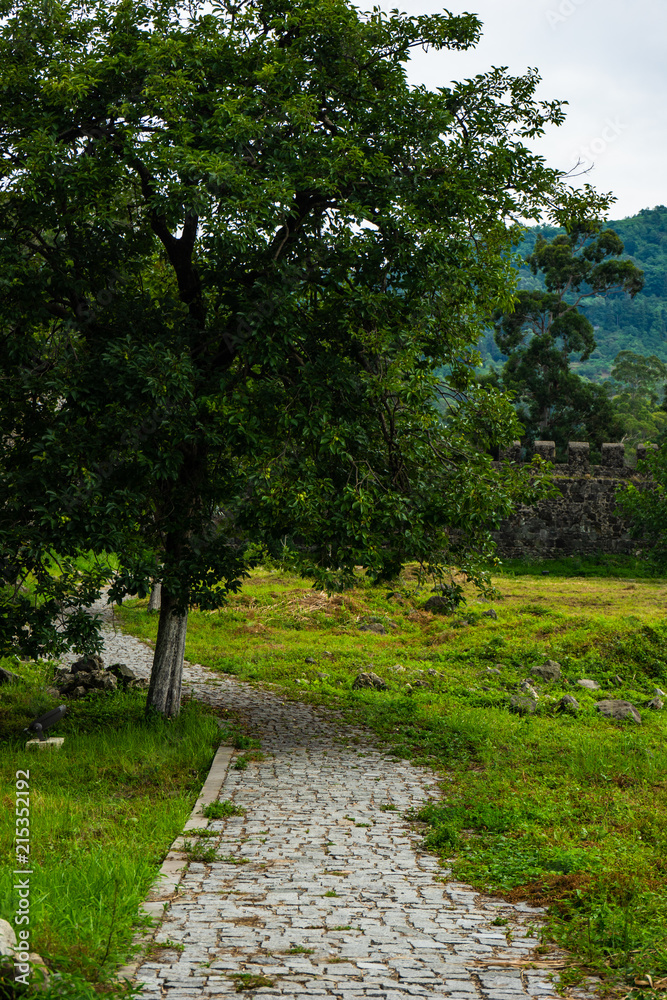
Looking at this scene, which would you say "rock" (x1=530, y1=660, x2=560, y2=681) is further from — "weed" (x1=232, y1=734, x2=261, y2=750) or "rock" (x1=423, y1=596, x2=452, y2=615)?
"weed" (x1=232, y1=734, x2=261, y2=750)

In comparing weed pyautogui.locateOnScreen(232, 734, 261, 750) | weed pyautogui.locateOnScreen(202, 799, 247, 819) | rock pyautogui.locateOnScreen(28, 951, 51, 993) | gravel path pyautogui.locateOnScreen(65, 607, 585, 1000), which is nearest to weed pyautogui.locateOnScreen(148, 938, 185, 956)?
gravel path pyautogui.locateOnScreen(65, 607, 585, 1000)

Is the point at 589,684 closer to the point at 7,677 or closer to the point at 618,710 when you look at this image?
the point at 618,710

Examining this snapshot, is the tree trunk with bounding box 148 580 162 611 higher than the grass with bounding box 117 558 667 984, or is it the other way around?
the grass with bounding box 117 558 667 984

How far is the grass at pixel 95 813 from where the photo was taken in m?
4.53

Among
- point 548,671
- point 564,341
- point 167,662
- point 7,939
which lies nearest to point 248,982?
point 7,939

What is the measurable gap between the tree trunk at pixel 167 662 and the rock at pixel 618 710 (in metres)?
5.24

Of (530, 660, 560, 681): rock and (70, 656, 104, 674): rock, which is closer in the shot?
(70, 656, 104, 674): rock

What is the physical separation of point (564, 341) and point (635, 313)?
56.6 m

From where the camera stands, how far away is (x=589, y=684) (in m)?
12.9

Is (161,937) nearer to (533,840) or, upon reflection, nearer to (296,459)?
(533,840)

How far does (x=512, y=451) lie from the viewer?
78.3ft

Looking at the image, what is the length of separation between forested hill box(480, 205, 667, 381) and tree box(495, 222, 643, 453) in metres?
45.8

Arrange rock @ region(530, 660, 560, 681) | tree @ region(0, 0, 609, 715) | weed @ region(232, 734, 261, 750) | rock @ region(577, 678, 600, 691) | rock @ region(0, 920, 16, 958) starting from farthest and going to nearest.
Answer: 1. rock @ region(530, 660, 560, 681)
2. rock @ region(577, 678, 600, 691)
3. weed @ region(232, 734, 261, 750)
4. tree @ region(0, 0, 609, 715)
5. rock @ region(0, 920, 16, 958)

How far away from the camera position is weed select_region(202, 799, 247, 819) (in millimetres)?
7351
